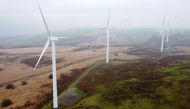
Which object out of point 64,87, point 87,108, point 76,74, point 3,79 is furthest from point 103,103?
point 3,79

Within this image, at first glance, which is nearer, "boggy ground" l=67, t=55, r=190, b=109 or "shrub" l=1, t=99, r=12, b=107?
"boggy ground" l=67, t=55, r=190, b=109

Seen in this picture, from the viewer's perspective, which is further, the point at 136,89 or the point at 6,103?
the point at 136,89

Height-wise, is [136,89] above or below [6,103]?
above

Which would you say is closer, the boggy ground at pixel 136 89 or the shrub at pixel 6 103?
the boggy ground at pixel 136 89

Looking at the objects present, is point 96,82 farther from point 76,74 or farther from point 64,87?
point 76,74

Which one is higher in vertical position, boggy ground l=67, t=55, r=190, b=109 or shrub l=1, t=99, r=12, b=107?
boggy ground l=67, t=55, r=190, b=109

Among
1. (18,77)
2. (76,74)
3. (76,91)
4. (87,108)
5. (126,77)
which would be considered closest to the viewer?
(87,108)

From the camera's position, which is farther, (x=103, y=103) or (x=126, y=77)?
(x=126, y=77)

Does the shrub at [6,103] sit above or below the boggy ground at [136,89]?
below
